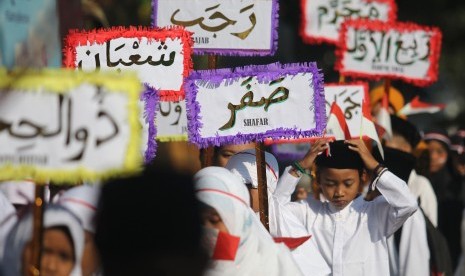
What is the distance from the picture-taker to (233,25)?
7.61 metres

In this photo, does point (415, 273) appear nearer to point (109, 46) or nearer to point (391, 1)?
point (109, 46)

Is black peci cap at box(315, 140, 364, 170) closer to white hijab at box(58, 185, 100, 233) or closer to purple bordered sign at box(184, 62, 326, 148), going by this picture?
purple bordered sign at box(184, 62, 326, 148)

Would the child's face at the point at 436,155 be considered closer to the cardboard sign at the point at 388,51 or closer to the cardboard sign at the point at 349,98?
the cardboard sign at the point at 388,51

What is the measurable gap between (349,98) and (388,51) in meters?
1.50

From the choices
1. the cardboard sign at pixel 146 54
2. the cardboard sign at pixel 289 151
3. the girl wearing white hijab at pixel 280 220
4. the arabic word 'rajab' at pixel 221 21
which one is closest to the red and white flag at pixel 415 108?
the cardboard sign at pixel 289 151

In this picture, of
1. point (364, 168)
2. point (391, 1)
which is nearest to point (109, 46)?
point (364, 168)

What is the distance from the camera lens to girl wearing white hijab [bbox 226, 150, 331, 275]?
6.31 m

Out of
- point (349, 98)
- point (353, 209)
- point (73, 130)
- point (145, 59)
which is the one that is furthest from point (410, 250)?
point (73, 130)

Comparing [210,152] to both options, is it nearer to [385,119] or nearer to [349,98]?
[349,98]

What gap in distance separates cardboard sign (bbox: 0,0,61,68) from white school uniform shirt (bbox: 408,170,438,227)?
2989 mm

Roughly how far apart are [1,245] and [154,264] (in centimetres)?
120

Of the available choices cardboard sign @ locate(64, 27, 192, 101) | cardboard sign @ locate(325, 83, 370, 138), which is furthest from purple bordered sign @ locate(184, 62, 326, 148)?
cardboard sign @ locate(325, 83, 370, 138)

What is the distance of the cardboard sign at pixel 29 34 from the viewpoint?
775 centimetres

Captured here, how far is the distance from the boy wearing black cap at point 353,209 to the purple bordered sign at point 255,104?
1.34 feet
